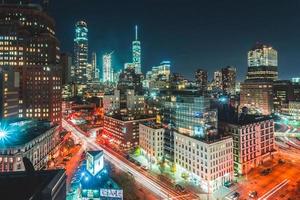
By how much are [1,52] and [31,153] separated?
80.4m

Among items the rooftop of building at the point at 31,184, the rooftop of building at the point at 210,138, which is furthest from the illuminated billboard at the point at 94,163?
the rooftop of building at the point at 210,138

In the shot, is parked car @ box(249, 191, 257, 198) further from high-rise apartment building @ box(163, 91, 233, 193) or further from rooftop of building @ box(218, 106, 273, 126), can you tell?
rooftop of building @ box(218, 106, 273, 126)

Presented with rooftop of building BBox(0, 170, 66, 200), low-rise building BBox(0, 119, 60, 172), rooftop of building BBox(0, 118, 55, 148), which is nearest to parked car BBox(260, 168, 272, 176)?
rooftop of building BBox(0, 170, 66, 200)

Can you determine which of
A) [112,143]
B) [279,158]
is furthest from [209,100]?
[112,143]

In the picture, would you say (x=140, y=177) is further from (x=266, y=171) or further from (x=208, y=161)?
(x=266, y=171)

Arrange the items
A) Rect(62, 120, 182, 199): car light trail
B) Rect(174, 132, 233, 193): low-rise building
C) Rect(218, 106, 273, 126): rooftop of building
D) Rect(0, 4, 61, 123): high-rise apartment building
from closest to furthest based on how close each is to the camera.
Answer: Rect(62, 120, 182, 199): car light trail
Rect(174, 132, 233, 193): low-rise building
Rect(218, 106, 273, 126): rooftop of building
Rect(0, 4, 61, 123): high-rise apartment building

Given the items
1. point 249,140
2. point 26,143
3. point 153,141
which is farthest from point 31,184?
point 249,140

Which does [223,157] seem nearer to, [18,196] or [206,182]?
[206,182]

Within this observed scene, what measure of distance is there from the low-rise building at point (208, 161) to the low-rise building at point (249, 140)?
792cm

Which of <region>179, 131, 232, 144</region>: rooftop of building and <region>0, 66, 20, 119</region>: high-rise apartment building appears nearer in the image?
<region>179, 131, 232, 144</region>: rooftop of building

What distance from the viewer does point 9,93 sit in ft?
358

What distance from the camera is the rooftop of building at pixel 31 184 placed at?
2973cm

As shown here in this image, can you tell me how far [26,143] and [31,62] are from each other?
2986 inches

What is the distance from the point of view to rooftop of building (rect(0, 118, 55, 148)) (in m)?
70.7
